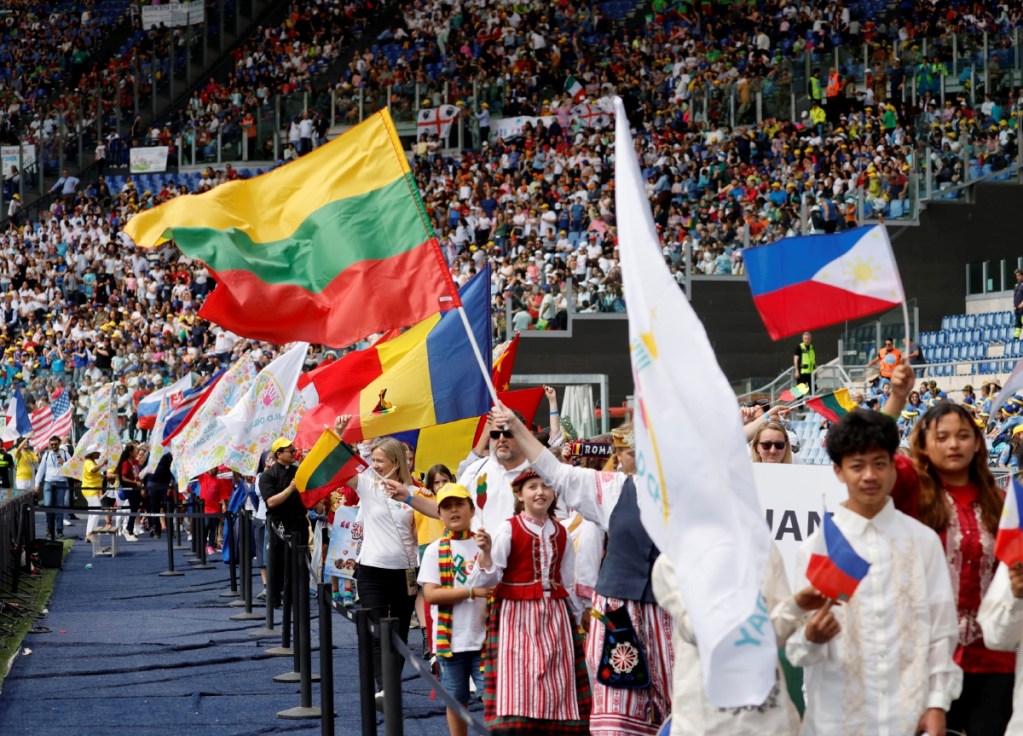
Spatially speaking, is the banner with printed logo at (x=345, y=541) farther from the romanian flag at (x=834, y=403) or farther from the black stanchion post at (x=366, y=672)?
the black stanchion post at (x=366, y=672)

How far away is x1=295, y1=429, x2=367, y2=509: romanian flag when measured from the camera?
10531mm

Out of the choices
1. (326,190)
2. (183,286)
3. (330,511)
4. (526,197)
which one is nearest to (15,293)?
(183,286)

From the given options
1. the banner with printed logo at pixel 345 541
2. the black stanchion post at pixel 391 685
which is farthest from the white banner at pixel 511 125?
the black stanchion post at pixel 391 685

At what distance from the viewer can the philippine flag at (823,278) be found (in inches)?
303

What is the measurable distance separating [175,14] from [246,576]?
35.9 meters

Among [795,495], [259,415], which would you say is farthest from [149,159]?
[795,495]

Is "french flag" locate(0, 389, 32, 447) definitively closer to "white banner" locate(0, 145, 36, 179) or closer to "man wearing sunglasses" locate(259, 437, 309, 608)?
"man wearing sunglasses" locate(259, 437, 309, 608)

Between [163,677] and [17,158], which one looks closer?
[163,677]

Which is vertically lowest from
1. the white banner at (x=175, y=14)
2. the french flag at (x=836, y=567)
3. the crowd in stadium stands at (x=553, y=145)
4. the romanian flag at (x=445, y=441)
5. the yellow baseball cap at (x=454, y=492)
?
the french flag at (x=836, y=567)

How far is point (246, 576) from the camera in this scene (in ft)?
53.6

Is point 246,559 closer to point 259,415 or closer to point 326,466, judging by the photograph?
point 259,415

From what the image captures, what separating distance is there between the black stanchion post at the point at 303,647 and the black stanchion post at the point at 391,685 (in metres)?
3.95

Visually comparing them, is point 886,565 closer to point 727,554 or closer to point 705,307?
point 727,554

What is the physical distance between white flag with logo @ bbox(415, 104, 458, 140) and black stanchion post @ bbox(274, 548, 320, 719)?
29.0 meters
